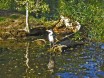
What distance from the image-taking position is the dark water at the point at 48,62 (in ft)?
103

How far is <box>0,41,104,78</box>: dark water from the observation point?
31.5m

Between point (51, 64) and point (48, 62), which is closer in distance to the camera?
point (51, 64)

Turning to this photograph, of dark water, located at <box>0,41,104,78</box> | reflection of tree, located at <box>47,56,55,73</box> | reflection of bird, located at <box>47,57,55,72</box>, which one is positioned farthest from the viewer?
reflection of bird, located at <box>47,57,55,72</box>

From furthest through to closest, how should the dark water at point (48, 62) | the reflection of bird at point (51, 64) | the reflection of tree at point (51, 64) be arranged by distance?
1. the reflection of bird at point (51, 64)
2. the reflection of tree at point (51, 64)
3. the dark water at point (48, 62)

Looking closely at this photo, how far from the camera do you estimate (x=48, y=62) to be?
118 feet

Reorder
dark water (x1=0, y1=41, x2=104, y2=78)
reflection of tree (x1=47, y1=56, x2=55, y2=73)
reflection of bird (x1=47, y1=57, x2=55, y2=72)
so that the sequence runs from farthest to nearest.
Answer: reflection of bird (x1=47, y1=57, x2=55, y2=72)
reflection of tree (x1=47, y1=56, x2=55, y2=73)
dark water (x1=0, y1=41, x2=104, y2=78)

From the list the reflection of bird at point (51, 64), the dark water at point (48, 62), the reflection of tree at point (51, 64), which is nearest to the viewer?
the dark water at point (48, 62)

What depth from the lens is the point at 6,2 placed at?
73312mm

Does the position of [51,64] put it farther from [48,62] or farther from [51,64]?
[48,62]

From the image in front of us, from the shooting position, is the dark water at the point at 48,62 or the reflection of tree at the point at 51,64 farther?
the reflection of tree at the point at 51,64

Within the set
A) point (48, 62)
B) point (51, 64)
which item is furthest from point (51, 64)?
point (48, 62)

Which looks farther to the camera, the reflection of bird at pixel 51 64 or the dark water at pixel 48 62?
the reflection of bird at pixel 51 64

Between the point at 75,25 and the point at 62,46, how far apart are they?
13.2 m

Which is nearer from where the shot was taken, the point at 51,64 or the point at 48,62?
the point at 51,64
